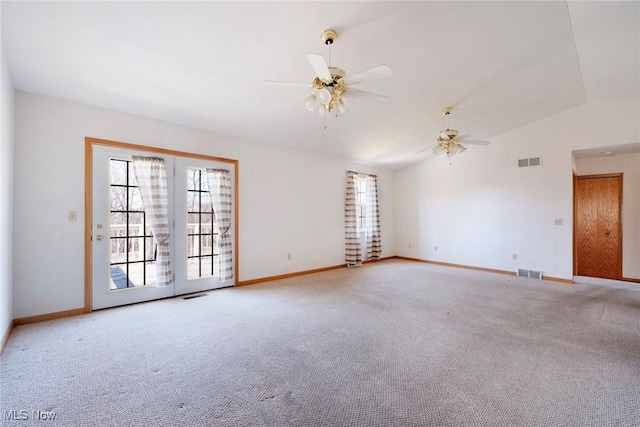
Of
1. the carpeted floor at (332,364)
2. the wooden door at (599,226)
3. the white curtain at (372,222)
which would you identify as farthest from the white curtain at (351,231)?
the wooden door at (599,226)

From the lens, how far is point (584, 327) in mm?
3018

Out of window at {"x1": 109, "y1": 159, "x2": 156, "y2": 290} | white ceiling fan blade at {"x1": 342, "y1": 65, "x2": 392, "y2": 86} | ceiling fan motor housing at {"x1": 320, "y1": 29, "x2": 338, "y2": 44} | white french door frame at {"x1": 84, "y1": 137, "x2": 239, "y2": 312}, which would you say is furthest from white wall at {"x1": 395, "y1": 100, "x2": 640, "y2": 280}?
window at {"x1": 109, "y1": 159, "x2": 156, "y2": 290}

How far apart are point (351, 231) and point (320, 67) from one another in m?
4.77

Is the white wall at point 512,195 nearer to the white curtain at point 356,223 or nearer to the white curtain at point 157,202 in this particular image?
the white curtain at point 356,223

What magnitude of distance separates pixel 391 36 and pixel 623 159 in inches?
235

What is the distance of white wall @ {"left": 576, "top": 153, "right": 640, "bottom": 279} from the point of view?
523 cm

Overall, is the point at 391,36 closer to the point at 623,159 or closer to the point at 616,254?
the point at 623,159

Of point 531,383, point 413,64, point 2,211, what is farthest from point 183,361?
point 413,64

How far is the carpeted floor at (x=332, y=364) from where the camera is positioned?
1.69 meters

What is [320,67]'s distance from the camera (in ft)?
7.08

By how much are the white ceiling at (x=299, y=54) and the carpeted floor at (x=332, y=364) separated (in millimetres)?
2700

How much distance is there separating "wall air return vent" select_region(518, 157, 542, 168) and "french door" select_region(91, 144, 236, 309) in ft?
19.4

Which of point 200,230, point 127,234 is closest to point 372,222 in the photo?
point 200,230

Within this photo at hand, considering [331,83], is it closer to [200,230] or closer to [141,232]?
[200,230]
